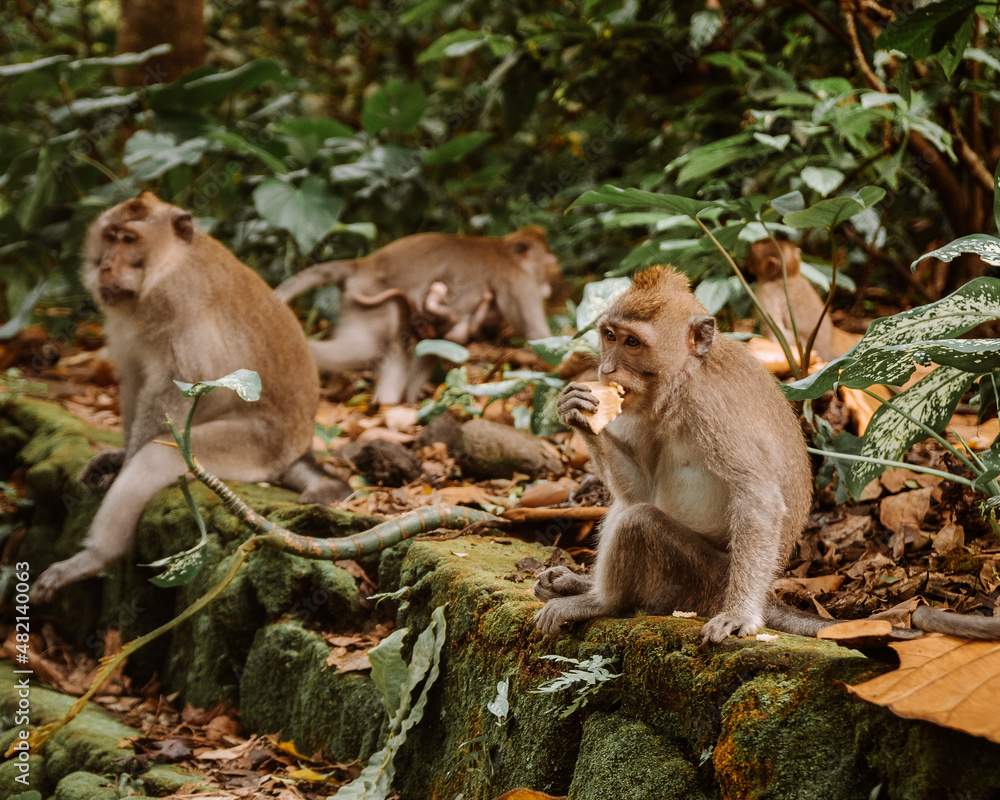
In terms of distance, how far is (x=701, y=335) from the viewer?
287 cm

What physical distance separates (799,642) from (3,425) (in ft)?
21.7

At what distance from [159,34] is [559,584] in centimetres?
723

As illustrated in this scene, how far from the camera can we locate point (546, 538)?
3822 millimetres

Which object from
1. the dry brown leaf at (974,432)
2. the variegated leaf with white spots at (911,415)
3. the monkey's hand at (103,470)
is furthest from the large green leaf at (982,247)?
the monkey's hand at (103,470)

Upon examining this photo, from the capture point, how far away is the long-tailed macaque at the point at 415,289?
752 cm

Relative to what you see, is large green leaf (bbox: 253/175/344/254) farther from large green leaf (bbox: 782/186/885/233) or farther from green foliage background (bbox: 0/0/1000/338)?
large green leaf (bbox: 782/186/885/233)

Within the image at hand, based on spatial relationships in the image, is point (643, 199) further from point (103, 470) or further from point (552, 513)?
point (103, 470)

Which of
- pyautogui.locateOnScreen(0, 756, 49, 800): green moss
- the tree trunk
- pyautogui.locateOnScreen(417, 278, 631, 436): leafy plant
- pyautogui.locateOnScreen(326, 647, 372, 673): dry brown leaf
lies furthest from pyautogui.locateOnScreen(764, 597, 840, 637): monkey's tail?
the tree trunk

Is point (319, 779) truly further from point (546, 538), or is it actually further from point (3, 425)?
point (3, 425)

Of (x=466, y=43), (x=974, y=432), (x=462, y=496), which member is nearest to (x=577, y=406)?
(x=462, y=496)

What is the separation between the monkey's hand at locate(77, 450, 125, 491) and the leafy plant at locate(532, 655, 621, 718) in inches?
144

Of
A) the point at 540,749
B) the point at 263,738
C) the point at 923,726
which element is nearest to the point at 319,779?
the point at 263,738

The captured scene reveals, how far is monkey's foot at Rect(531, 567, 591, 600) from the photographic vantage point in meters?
2.82

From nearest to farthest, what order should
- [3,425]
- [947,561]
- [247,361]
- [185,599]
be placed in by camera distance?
[947,561]
[185,599]
[247,361]
[3,425]
